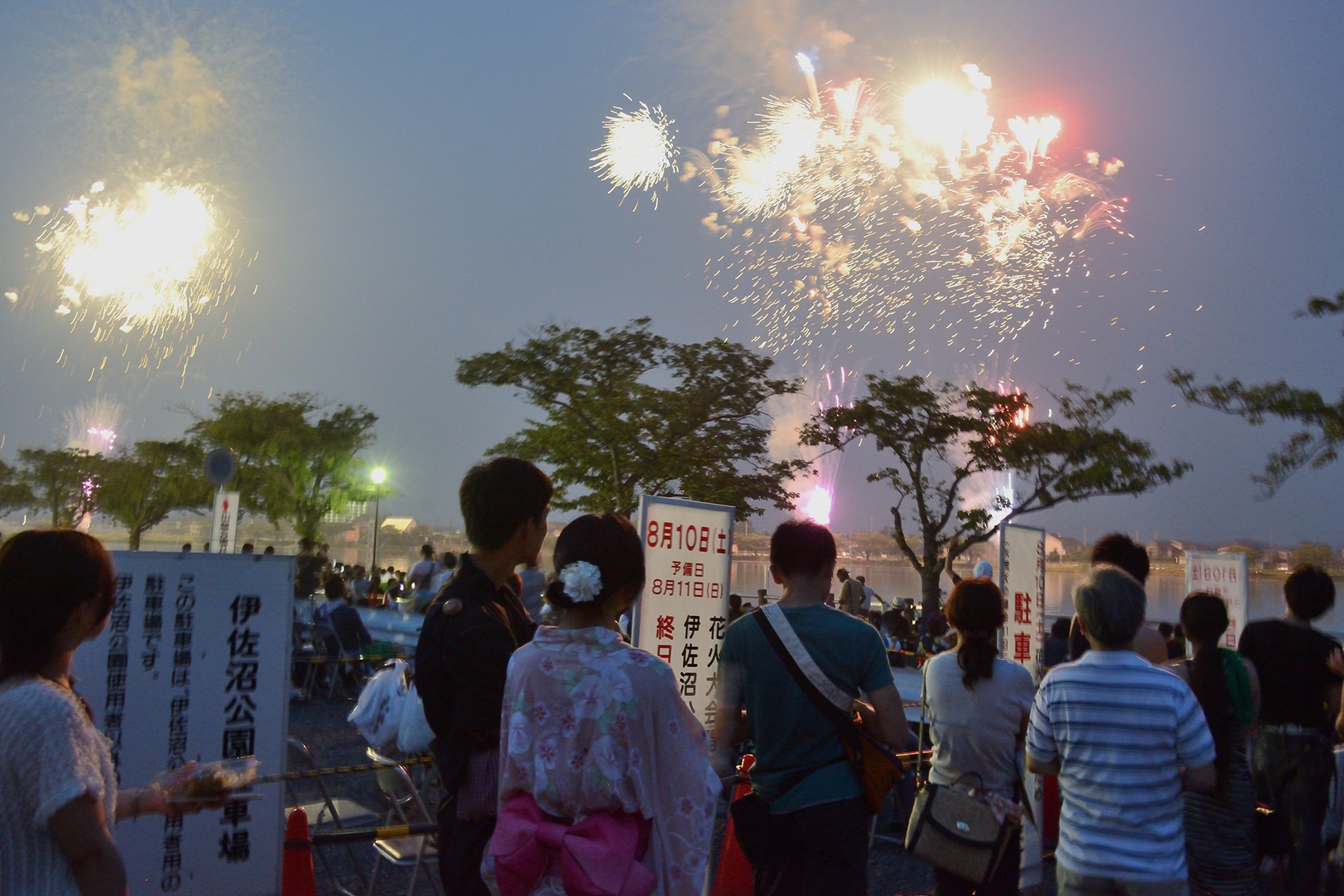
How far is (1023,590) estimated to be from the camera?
247 inches

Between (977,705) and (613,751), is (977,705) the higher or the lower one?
the lower one

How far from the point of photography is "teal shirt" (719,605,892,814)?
2.79 meters

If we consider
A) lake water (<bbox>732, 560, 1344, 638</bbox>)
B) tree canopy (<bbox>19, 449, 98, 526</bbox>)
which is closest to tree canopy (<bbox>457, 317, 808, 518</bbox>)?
lake water (<bbox>732, 560, 1344, 638</bbox>)

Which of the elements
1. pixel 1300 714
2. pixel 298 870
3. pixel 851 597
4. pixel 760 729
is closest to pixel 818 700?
pixel 760 729

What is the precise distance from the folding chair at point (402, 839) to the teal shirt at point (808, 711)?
166 cm

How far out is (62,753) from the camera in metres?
1.62

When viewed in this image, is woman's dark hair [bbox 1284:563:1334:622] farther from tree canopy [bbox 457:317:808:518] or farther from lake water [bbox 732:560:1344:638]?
tree canopy [bbox 457:317:808:518]

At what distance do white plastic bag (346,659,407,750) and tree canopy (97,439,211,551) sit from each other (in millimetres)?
40492

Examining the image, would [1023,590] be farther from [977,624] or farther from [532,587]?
[532,587]

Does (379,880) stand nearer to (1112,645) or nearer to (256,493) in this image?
(1112,645)

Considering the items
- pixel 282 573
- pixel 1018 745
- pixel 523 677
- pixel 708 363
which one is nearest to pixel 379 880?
pixel 282 573

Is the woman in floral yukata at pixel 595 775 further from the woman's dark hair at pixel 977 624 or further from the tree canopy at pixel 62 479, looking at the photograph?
the tree canopy at pixel 62 479

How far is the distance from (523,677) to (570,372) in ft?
70.3

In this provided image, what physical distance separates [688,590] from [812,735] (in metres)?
2.21
